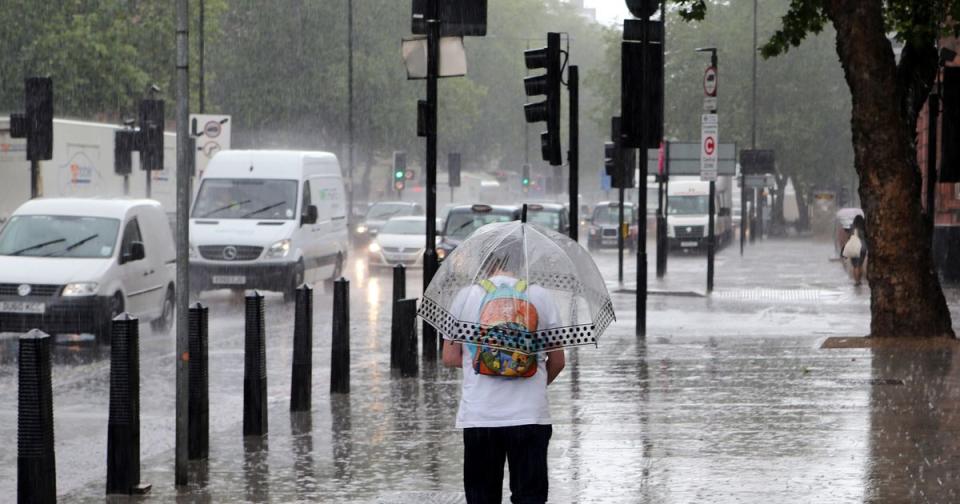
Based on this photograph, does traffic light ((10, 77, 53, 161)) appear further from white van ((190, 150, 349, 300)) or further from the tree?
the tree

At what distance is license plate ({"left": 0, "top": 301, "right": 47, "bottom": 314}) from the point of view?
18094 mm

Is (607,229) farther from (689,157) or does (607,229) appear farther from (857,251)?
(857,251)

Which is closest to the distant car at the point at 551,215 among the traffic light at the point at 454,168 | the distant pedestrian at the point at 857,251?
the distant pedestrian at the point at 857,251

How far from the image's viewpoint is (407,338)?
14.9 meters

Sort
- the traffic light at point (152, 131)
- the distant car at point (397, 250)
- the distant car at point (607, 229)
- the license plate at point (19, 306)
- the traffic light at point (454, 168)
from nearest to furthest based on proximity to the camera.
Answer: the license plate at point (19, 306), the traffic light at point (152, 131), the distant car at point (397, 250), the distant car at point (607, 229), the traffic light at point (454, 168)

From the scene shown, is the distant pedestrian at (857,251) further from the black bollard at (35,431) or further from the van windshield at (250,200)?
the black bollard at (35,431)

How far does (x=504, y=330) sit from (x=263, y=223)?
21.0m

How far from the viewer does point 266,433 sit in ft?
37.1

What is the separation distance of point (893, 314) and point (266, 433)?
27.4 ft

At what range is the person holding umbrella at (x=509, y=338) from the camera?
22.2ft

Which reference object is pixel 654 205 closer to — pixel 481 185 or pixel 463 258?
pixel 481 185

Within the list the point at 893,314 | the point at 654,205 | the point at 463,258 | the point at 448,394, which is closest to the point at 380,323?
the point at 893,314

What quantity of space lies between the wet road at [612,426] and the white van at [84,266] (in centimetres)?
49

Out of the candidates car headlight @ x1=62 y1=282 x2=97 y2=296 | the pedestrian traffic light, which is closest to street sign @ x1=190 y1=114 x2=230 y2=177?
car headlight @ x1=62 y1=282 x2=97 y2=296
